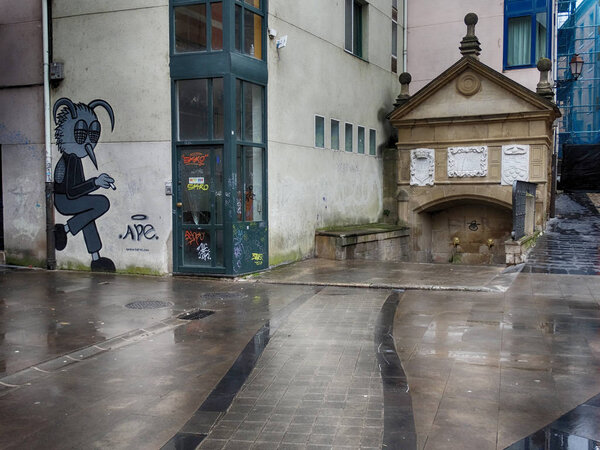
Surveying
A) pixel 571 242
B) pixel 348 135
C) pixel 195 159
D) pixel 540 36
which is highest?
pixel 540 36

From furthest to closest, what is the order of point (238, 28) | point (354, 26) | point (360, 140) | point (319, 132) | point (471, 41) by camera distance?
point (471, 41) → point (360, 140) → point (354, 26) → point (319, 132) → point (238, 28)

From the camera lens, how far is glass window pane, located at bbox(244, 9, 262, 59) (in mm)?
12492

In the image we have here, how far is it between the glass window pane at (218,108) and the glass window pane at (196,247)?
1.91 m

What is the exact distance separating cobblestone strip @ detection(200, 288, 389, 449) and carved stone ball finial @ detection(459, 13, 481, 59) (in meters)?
12.7

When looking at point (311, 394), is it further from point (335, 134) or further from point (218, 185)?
point (335, 134)

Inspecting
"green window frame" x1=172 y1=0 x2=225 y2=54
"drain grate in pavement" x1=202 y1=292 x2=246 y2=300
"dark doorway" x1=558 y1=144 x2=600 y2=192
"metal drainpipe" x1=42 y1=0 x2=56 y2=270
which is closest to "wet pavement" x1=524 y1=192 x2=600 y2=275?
"dark doorway" x1=558 y1=144 x2=600 y2=192

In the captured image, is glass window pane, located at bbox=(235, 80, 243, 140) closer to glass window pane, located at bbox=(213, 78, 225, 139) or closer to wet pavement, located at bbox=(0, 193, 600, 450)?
glass window pane, located at bbox=(213, 78, 225, 139)

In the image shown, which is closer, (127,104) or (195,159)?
(195,159)

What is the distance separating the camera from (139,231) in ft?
41.5

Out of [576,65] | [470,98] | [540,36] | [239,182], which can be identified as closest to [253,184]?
[239,182]

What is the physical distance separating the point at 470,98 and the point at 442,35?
3997 mm

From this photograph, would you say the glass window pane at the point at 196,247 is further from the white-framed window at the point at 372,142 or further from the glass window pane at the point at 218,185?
the white-framed window at the point at 372,142

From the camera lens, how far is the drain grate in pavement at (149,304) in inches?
373

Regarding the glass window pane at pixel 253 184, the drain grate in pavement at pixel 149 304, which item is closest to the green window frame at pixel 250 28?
the glass window pane at pixel 253 184
